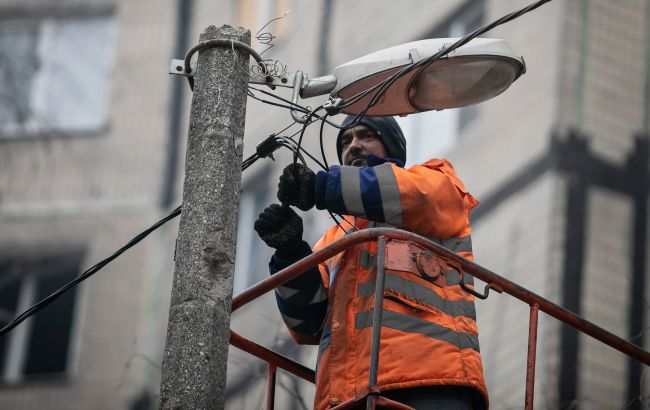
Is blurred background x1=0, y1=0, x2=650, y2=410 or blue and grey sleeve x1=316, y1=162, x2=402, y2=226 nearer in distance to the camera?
blue and grey sleeve x1=316, y1=162, x2=402, y2=226

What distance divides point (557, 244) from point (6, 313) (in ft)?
29.9

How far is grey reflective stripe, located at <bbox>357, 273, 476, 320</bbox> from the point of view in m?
6.58

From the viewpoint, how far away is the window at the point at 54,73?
21438mm

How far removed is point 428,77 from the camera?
7.00 metres

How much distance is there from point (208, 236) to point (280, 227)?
90 centimetres

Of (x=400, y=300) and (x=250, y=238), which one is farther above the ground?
(x=250, y=238)

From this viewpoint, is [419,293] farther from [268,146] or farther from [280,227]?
[268,146]

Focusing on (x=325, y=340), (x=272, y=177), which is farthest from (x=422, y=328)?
(x=272, y=177)

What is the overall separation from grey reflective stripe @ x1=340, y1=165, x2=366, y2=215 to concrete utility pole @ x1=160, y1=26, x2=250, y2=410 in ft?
1.70

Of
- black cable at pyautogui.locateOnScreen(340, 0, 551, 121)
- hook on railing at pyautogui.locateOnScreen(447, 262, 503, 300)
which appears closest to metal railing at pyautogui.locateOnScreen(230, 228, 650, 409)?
hook on railing at pyautogui.locateOnScreen(447, 262, 503, 300)

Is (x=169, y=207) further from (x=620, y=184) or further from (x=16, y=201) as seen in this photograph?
(x=620, y=184)

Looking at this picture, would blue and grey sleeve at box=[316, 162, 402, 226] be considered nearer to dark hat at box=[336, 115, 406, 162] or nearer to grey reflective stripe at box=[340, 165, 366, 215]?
grey reflective stripe at box=[340, 165, 366, 215]

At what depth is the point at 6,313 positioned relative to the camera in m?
20.0

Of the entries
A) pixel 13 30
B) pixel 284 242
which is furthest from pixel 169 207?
pixel 284 242
